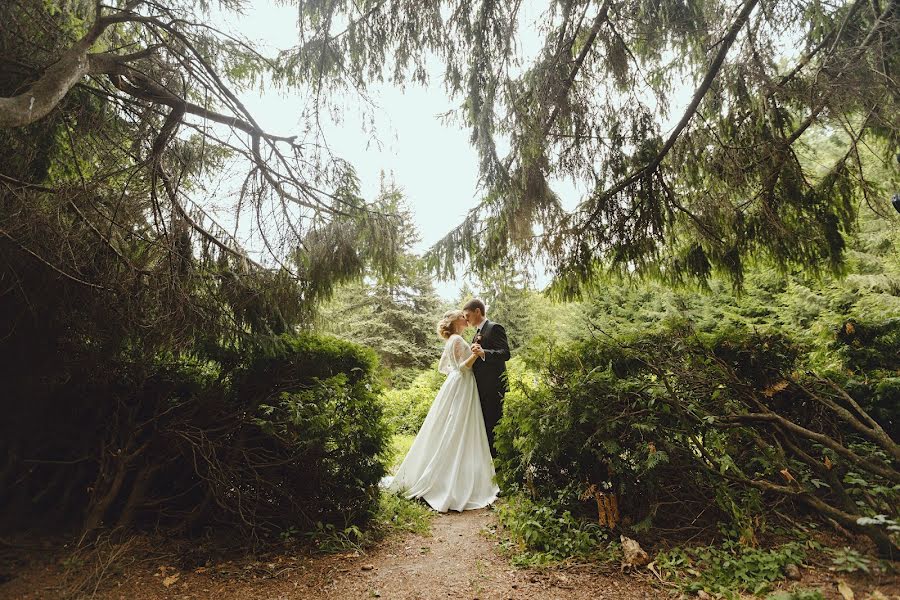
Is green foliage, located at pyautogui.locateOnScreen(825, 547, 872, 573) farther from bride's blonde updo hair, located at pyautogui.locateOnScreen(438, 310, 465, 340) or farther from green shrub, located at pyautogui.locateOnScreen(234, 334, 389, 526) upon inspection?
bride's blonde updo hair, located at pyautogui.locateOnScreen(438, 310, 465, 340)

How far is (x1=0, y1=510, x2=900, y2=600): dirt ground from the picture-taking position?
2.79 m

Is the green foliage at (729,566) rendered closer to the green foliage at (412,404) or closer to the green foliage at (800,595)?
the green foliage at (800,595)

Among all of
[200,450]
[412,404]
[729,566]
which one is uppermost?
[200,450]

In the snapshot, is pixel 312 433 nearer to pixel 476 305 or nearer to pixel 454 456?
pixel 454 456

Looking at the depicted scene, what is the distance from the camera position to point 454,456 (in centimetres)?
529

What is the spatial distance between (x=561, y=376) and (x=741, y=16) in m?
2.98

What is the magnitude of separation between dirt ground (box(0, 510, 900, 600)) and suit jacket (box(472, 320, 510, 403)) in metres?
2.33

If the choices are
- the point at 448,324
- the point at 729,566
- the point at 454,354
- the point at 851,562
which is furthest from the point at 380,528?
the point at 851,562

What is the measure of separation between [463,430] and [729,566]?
10.5 feet

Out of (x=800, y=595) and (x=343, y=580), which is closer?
(x=800, y=595)

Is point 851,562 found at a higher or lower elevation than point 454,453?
higher

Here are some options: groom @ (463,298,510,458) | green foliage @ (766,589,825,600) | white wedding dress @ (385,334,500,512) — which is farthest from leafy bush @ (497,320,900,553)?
groom @ (463,298,510,458)

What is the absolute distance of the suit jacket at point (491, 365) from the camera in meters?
5.73

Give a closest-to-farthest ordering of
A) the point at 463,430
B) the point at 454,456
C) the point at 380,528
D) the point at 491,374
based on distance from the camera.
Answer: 1. the point at 380,528
2. the point at 454,456
3. the point at 463,430
4. the point at 491,374
